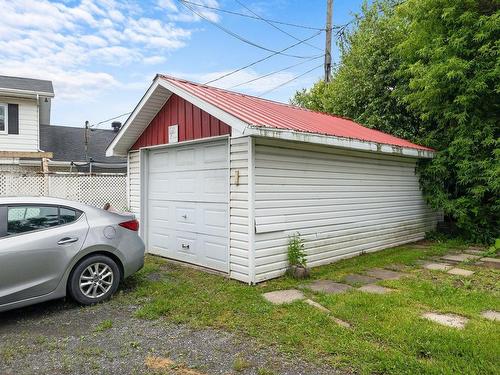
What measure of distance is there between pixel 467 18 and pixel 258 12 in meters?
8.50

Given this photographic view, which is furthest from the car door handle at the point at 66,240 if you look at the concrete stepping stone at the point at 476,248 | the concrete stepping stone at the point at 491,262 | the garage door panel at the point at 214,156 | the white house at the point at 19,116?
the white house at the point at 19,116

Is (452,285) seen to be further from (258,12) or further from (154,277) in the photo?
(258,12)

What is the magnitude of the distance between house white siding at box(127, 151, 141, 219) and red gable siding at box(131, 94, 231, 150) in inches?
12.0

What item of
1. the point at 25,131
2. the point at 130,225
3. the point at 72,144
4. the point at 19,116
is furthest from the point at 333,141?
the point at 72,144

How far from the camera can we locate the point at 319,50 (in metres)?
16.6

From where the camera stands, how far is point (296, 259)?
6066 mm

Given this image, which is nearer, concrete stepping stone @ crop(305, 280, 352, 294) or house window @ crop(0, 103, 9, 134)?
concrete stepping stone @ crop(305, 280, 352, 294)

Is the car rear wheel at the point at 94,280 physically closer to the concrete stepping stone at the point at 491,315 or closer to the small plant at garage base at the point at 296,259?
the small plant at garage base at the point at 296,259

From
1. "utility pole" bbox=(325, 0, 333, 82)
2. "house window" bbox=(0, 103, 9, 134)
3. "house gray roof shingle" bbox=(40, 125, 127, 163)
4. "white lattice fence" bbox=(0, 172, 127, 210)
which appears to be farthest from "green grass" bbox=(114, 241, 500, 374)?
"utility pole" bbox=(325, 0, 333, 82)

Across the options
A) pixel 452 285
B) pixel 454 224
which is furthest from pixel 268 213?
pixel 454 224

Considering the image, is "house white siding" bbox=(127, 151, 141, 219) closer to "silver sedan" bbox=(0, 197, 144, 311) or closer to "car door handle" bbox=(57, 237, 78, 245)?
"silver sedan" bbox=(0, 197, 144, 311)

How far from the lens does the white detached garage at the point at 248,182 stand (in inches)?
223

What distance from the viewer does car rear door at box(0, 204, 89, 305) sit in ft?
13.1

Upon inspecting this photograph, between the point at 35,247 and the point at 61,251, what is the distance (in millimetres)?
279
